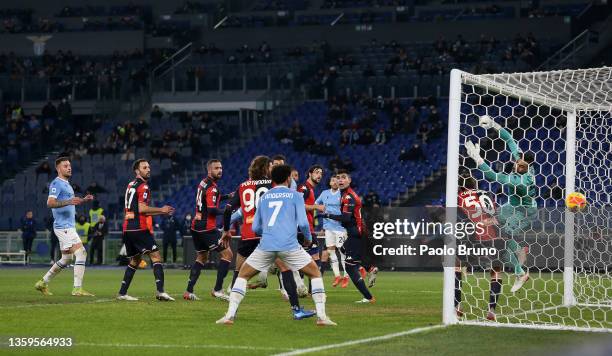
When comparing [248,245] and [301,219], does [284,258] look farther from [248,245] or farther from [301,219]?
[248,245]

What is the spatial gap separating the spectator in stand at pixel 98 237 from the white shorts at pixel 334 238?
1365 centimetres

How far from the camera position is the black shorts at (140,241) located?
1775 cm

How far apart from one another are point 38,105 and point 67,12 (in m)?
8.32

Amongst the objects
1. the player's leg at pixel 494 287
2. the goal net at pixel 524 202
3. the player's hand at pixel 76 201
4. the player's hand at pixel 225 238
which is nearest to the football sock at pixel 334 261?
the goal net at pixel 524 202

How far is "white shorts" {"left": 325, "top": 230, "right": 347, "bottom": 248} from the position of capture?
22625mm

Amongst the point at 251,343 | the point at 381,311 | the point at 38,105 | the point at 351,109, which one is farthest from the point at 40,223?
the point at 251,343

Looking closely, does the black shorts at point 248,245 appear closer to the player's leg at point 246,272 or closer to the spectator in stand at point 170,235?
the player's leg at point 246,272

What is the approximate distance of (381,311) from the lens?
51.4 ft

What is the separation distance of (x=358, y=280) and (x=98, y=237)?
19.6m

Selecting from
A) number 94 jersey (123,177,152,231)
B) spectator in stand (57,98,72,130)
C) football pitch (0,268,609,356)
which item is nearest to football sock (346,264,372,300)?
football pitch (0,268,609,356)

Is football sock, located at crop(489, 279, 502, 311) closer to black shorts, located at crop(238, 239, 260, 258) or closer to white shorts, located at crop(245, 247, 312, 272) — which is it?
white shorts, located at crop(245, 247, 312, 272)

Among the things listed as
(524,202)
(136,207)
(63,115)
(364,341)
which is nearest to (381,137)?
(63,115)

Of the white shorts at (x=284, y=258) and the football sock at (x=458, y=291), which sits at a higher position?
the white shorts at (x=284, y=258)

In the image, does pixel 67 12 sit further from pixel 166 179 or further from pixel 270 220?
pixel 270 220
